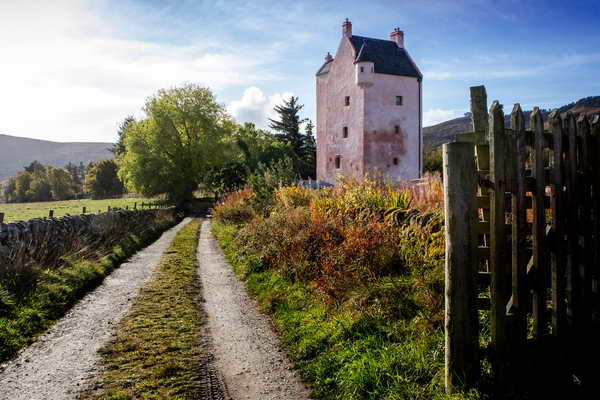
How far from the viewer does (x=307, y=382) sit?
144 inches

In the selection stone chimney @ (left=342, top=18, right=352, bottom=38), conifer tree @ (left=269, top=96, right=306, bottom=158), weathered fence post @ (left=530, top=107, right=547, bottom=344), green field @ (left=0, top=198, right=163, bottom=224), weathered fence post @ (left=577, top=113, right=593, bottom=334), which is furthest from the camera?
conifer tree @ (left=269, top=96, right=306, bottom=158)

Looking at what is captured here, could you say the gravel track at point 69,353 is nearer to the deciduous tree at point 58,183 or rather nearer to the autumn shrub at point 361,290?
the autumn shrub at point 361,290

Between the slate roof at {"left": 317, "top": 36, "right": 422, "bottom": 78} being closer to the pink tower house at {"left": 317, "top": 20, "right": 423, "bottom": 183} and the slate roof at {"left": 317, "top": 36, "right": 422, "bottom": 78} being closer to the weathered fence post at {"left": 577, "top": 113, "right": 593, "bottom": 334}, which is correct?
the pink tower house at {"left": 317, "top": 20, "right": 423, "bottom": 183}

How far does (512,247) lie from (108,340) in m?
4.88

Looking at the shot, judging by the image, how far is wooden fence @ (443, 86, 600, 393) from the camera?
262cm

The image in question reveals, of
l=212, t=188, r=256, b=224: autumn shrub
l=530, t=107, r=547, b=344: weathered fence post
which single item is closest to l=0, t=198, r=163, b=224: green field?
l=212, t=188, r=256, b=224: autumn shrub

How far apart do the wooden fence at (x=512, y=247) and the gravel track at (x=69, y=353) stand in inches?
146

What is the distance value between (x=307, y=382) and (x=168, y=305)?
3.43 m

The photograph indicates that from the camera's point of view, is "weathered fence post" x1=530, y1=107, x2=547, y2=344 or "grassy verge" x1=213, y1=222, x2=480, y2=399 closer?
"weathered fence post" x1=530, y1=107, x2=547, y2=344

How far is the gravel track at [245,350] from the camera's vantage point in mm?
3535

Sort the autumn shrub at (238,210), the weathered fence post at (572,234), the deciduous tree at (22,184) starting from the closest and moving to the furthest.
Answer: the weathered fence post at (572,234), the autumn shrub at (238,210), the deciduous tree at (22,184)

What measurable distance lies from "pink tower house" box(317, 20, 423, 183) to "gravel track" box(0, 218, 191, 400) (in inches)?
846

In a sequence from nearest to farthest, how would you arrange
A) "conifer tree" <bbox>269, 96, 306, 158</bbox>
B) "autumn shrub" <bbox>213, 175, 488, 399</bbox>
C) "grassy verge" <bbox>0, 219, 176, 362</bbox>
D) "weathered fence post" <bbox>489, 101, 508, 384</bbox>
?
"weathered fence post" <bbox>489, 101, 508, 384</bbox>, "autumn shrub" <bbox>213, 175, 488, 399</bbox>, "grassy verge" <bbox>0, 219, 176, 362</bbox>, "conifer tree" <bbox>269, 96, 306, 158</bbox>

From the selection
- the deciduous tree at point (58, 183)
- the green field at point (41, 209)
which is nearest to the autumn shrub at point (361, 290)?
the green field at point (41, 209)
